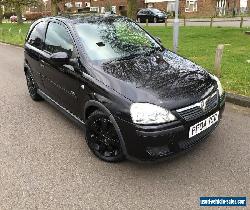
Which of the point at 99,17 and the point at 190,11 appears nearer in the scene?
the point at 99,17

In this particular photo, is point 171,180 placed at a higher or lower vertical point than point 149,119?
lower

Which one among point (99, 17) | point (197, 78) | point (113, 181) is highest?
point (99, 17)

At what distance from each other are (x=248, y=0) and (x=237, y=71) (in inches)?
1414

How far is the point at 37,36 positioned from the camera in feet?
18.4

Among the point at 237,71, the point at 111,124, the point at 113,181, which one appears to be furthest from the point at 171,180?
the point at 237,71

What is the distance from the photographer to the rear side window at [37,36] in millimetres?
5414

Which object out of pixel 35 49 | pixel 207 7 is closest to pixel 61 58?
pixel 35 49

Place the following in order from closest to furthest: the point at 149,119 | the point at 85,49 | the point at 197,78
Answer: the point at 149,119 < the point at 197,78 < the point at 85,49

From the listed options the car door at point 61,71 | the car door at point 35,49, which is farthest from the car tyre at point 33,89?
the car door at point 61,71

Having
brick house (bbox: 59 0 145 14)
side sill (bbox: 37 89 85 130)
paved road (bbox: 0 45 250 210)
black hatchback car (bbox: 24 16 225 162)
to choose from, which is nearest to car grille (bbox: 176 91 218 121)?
black hatchback car (bbox: 24 16 225 162)

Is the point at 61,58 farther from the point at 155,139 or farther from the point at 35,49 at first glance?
the point at 155,139

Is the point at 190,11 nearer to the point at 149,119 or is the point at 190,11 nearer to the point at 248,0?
the point at 248,0

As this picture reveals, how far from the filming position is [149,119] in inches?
130

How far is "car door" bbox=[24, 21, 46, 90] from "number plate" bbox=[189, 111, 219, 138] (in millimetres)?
3105
